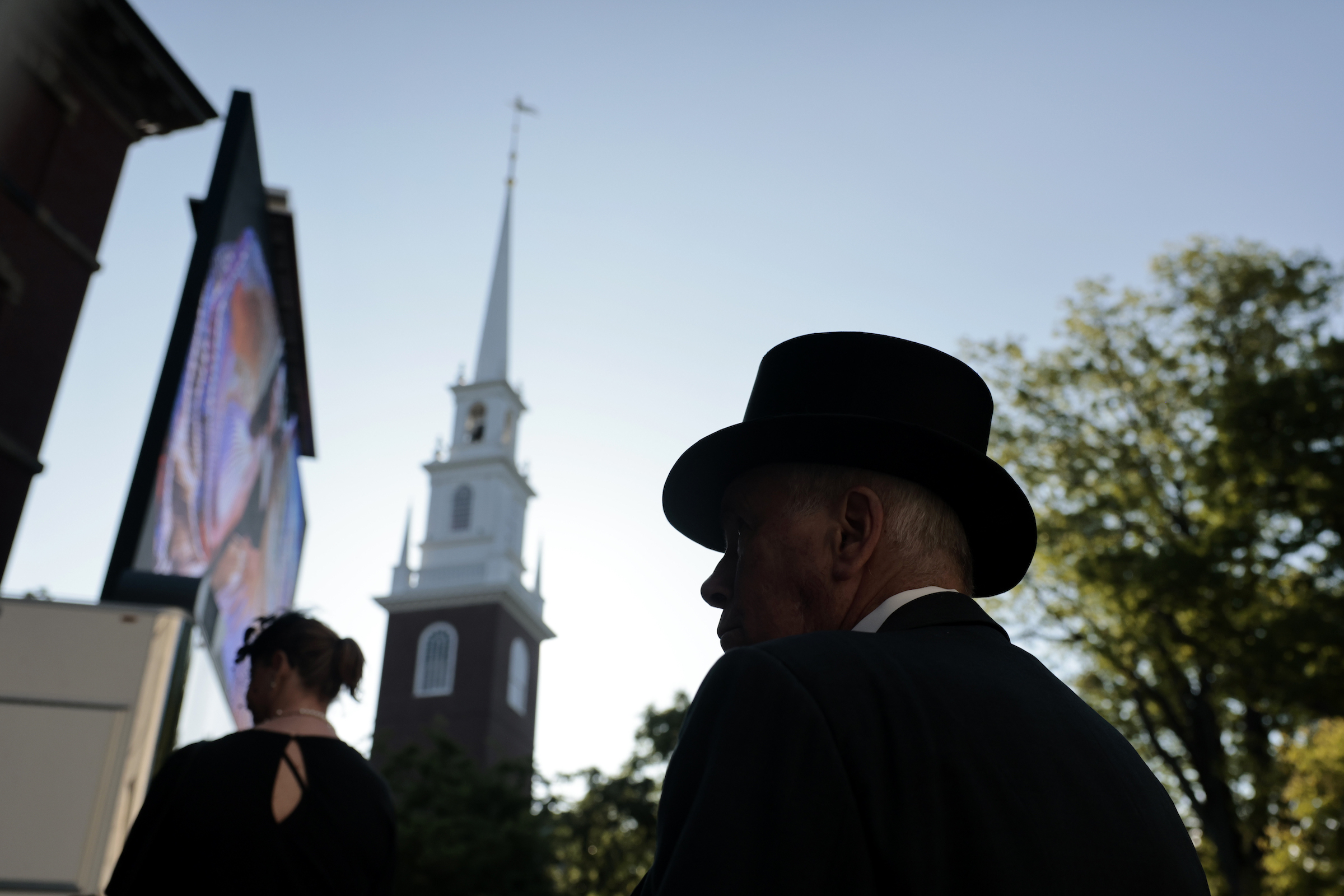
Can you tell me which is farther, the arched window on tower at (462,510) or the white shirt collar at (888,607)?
the arched window on tower at (462,510)

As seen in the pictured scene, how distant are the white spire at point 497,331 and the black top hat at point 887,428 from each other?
3966 centimetres

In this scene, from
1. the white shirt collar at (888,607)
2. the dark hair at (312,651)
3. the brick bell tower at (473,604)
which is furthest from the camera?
the brick bell tower at (473,604)

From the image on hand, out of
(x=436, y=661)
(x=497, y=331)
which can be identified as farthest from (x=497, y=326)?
(x=436, y=661)

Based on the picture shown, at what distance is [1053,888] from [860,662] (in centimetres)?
35

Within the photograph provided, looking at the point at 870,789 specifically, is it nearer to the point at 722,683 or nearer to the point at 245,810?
the point at 722,683

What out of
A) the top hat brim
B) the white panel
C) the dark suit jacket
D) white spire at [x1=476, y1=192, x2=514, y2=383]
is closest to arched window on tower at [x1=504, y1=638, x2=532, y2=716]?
white spire at [x1=476, y1=192, x2=514, y2=383]

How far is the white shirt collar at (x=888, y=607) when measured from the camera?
5.42 feet

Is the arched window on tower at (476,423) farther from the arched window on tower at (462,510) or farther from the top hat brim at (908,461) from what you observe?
the top hat brim at (908,461)

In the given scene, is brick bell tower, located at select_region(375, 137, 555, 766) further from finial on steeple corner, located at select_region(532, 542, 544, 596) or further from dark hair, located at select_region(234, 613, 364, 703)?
dark hair, located at select_region(234, 613, 364, 703)

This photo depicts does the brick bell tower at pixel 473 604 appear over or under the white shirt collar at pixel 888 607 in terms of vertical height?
over

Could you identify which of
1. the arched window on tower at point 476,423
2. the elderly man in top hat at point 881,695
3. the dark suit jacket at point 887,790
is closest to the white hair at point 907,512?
the elderly man in top hat at point 881,695

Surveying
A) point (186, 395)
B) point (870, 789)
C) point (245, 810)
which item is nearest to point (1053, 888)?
point (870, 789)

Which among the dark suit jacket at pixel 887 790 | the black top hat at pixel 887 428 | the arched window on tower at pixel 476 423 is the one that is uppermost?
the arched window on tower at pixel 476 423

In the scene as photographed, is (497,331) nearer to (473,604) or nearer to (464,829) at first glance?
(473,604)
